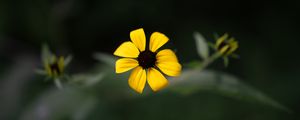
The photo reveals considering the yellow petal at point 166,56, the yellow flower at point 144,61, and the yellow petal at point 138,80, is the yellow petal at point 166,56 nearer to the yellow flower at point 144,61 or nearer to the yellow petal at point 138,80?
the yellow flower at point 144,61

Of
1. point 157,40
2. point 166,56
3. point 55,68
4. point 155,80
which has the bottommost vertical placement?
point 155,80

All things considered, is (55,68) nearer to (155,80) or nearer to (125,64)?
(125,64)

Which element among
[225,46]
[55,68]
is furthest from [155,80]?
[55,68]

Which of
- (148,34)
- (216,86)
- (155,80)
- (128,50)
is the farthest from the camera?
(148,34)

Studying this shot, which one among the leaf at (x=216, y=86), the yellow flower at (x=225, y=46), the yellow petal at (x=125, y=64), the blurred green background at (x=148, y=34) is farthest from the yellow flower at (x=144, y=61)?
the blurred green background at (x=148, y=34)

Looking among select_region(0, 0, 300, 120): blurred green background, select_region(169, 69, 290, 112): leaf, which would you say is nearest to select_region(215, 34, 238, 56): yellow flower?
select_region(169, 69, 290, 112): leaf

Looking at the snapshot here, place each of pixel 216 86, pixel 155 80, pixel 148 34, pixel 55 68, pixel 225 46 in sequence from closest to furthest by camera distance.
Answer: pixel 155 80 < pixel 225 46 < pixel 55 68 < pixel 216 86 < pixel 148 34

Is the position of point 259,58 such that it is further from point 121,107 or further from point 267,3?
point 121,107

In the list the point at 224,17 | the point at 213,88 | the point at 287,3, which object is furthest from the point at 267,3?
the point at 213,88
